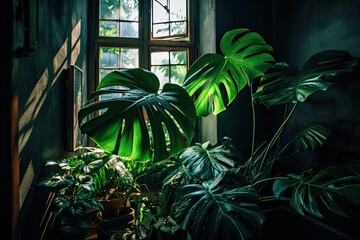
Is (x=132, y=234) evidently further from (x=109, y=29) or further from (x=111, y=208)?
(x=109, y=29)

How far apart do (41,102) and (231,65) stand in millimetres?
1220

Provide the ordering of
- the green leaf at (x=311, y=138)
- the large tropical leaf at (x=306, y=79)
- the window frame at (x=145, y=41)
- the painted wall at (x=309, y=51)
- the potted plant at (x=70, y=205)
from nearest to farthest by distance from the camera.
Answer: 1. the potted plant at (x=70, y=205)
2. the large tropical leaf at (x=306, y=79)
3. the green leaf at (x=311, y=138)
4. the painted wall at (x=309, y=51)
5. the window frame at (x=145, y=41)

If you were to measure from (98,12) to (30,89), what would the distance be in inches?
79.6

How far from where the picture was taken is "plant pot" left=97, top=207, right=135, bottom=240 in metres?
1.65

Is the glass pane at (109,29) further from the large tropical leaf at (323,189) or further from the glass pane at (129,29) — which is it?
the large tropical leaf at (323,189)

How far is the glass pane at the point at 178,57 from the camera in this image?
290cm

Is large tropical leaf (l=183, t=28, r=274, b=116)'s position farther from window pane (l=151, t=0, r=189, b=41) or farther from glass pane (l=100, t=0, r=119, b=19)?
glass pane (l=100, t=0, r=119, b=19)

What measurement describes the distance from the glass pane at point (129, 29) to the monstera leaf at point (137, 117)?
6.10 ft

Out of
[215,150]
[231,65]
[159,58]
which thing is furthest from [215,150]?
[159,58]

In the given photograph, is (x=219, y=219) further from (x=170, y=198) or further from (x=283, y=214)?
(x=283, y=214)

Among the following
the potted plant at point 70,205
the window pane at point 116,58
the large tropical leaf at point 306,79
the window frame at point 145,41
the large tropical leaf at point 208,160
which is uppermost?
the window frame at point 145,41

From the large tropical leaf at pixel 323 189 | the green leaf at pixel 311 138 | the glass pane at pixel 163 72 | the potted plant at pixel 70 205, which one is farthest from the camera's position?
the glass pane at pixel 163 72

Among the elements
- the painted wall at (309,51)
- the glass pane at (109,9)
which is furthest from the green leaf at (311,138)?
the glass pane at (109,9)

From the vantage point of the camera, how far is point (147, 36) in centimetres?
285
